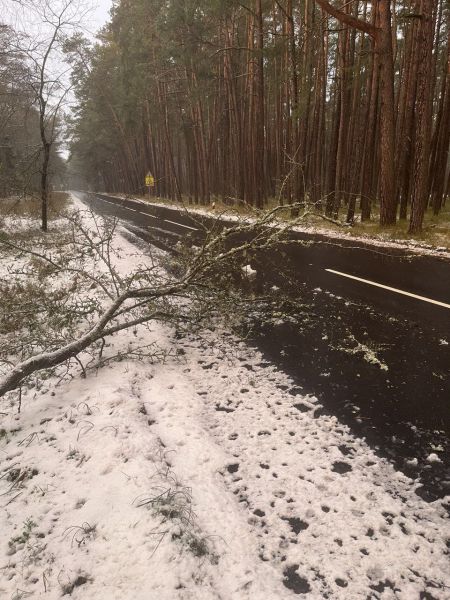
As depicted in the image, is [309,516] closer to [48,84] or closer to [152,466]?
[152,466]

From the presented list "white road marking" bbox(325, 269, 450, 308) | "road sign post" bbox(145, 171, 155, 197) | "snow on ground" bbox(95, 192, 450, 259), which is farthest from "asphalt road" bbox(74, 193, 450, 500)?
"road sign post" bbox(145, 171, 155, 197)

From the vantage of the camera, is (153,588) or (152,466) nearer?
(153,588)

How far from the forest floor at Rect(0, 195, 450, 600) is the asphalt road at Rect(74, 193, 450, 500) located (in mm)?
236

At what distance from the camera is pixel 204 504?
2.60m

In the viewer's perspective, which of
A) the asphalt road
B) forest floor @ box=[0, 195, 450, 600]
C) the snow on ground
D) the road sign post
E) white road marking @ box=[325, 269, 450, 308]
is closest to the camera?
forest floor @ box=[0, 195, 450, 600]

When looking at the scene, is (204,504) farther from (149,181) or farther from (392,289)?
(149,181)

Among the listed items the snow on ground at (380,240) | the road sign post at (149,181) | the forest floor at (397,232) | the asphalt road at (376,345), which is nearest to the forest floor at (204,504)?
the asphalt road at (376,345)

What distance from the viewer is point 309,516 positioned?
2.51m

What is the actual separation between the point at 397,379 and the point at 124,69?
117ft

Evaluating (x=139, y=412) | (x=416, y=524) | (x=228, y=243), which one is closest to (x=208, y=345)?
(x=139, y=412)

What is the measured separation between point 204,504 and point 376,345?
10.1ft

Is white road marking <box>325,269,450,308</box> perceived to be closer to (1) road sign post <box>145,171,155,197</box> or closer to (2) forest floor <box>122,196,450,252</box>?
(2) forest floor <box>122,196,450,252</box>

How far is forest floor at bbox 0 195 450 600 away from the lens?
6.94 ft

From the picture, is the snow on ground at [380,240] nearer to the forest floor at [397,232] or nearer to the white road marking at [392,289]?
the forest floor at [397,232]
